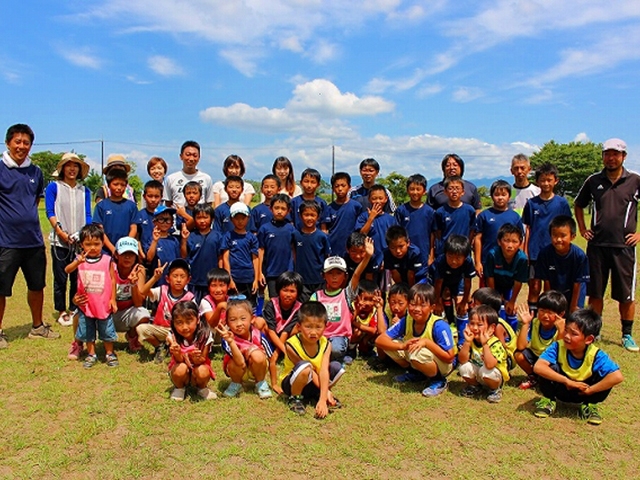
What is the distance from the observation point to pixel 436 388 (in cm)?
494

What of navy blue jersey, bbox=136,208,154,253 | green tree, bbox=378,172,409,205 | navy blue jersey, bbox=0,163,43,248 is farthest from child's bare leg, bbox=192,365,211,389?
green tree, bbox=378,172,409,205

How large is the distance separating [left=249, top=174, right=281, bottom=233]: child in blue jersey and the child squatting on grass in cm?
248

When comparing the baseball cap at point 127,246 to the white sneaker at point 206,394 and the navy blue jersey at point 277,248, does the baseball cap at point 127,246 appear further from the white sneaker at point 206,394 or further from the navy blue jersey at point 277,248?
the white sneaker at point 206,394

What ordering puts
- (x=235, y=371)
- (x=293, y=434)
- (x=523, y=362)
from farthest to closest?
(x=523, y=362) → (x=235, y=371) → (x=293, y=434)

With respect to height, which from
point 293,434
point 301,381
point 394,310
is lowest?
point 293,434

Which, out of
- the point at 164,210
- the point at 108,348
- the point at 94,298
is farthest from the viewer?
the point at 164,210

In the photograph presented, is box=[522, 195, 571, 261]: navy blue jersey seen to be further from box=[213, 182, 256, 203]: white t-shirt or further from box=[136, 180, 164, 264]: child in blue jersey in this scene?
box=[136, 180, 164, 264]: child in blue jersey

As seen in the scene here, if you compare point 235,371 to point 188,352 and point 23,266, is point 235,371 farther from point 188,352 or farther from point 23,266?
point 23,266

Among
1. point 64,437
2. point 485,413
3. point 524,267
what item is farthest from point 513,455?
point 64,437

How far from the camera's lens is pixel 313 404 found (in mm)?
4664

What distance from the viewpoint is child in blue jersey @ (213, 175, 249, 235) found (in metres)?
7.11

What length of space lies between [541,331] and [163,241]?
483cm

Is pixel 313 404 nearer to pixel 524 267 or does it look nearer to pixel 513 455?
pixel 513 455

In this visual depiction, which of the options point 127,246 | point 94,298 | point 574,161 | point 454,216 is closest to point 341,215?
point 454,216
